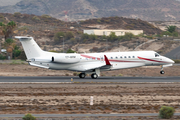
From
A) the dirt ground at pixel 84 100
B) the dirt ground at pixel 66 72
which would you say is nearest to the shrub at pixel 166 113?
the dirt ground at pixel 84 100

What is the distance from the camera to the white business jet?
112 ft

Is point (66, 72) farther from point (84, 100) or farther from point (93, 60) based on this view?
point (84, 100)

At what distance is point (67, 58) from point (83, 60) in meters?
2.00

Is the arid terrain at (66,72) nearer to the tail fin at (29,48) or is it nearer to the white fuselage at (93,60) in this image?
the white fuselage at (93,60)

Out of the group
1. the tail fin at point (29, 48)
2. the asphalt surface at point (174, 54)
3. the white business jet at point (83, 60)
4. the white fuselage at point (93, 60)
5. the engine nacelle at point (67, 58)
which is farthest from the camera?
the asphalt surface at point (174, 54)

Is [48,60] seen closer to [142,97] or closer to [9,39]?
[142,97]

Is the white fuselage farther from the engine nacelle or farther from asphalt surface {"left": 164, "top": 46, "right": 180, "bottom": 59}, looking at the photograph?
asphalt surface {"left": 164, "top": 46, "right": 180, "bottom": 59}

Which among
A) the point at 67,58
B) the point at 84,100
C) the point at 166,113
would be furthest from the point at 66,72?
the point at 166,113

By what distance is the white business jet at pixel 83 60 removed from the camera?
34062 mm

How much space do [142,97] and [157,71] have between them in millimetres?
26346

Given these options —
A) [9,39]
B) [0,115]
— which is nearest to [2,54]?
[9,39]

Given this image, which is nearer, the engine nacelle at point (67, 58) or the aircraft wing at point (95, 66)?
the engine nacelle at point (67, 58)

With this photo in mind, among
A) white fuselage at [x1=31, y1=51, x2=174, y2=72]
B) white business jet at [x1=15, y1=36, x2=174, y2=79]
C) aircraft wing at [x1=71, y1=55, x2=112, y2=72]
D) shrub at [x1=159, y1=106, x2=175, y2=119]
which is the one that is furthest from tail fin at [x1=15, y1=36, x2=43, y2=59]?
shrub at [x1=159, y1=106, x2=175, y2=119]

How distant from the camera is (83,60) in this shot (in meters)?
35.5
